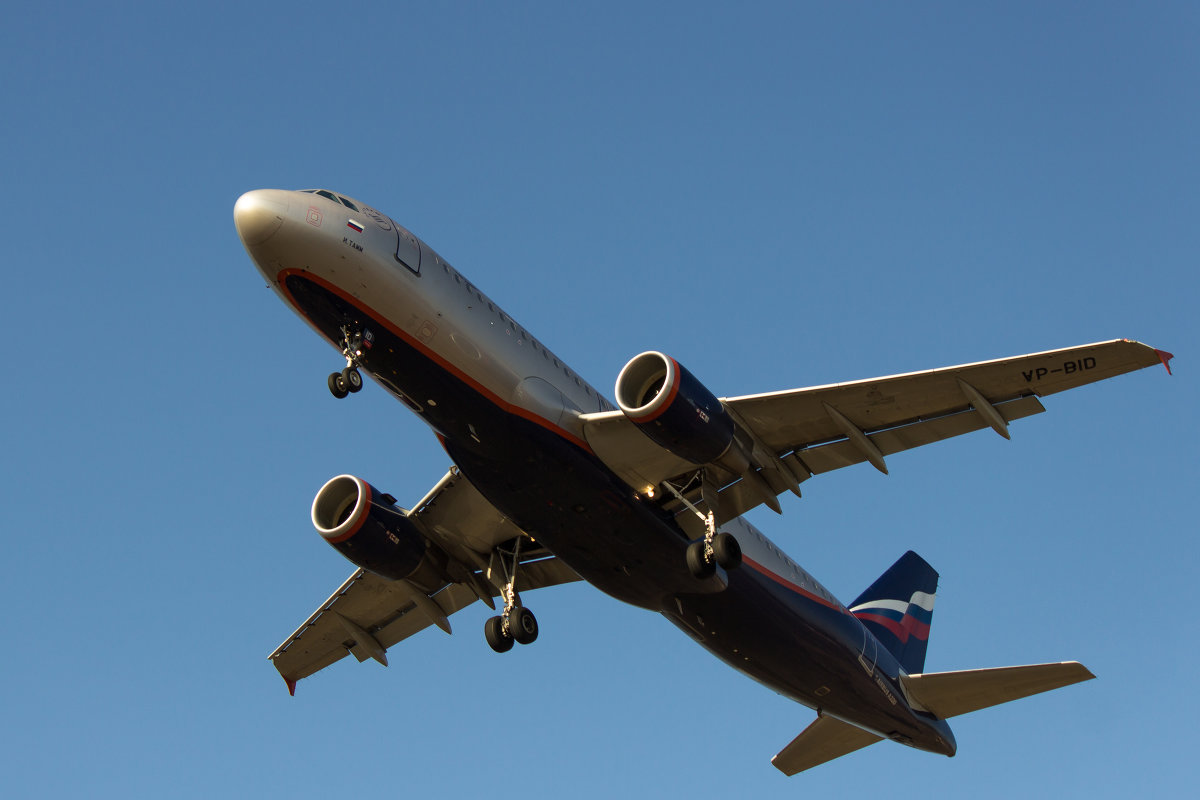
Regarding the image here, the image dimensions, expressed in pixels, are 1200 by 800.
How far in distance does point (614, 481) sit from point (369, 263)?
20.1 feet

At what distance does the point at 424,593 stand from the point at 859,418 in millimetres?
11481

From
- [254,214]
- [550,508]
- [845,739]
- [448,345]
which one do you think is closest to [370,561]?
[550,508]

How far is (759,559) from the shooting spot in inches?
1027

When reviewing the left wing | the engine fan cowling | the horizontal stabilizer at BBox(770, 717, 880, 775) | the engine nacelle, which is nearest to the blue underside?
the left wing

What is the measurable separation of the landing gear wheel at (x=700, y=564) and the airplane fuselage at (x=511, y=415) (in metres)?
1.02

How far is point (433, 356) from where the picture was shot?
21.4m

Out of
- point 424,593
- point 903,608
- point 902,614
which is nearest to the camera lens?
point 424,593

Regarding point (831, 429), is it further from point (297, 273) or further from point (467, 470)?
point (297, 273)

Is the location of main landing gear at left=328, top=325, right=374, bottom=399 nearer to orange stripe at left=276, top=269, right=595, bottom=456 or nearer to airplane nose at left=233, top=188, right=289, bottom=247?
orange stripe at left=276, top=269, right=595, bottom=456

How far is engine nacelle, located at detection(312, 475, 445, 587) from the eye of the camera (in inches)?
1016

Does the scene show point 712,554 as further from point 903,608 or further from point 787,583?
point 903,608

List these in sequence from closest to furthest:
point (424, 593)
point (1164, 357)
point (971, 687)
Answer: point (1164, 357), point (971, 687), point (424, 593)

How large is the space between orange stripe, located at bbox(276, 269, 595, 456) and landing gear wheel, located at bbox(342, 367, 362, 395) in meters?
1.03

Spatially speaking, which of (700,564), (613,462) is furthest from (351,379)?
(700,564)
